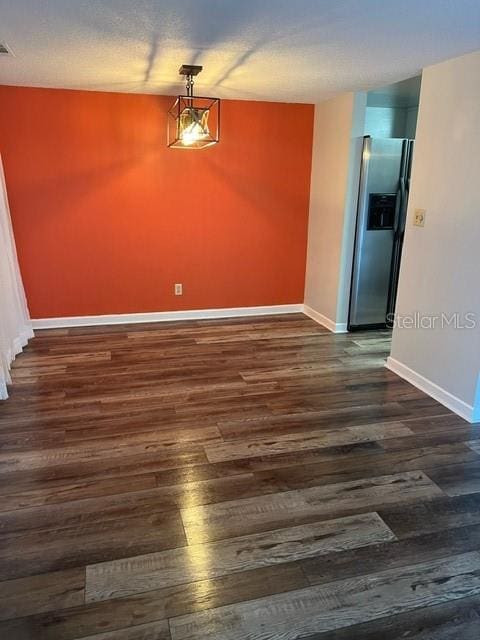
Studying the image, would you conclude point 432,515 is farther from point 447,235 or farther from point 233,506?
point 447,235

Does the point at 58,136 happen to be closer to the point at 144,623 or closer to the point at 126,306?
the point at 126,306

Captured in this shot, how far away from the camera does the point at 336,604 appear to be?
5.49ft

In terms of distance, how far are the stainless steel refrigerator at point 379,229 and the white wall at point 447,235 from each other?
3.28 feet

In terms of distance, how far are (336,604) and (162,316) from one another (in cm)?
366

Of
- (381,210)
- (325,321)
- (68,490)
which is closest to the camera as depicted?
(68,490)

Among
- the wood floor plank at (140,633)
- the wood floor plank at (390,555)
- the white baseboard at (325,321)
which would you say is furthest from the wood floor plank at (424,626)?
the white baseboard at (325,321)

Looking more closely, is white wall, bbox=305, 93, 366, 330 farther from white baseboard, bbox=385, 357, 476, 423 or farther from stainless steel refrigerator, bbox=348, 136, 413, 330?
white baseboard, bbox=385, 357, 476, 423

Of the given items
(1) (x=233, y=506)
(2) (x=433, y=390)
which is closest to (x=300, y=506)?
(1) (x=233, y=506)

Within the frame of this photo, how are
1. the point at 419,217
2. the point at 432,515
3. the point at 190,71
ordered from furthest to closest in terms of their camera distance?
the point at 419,217, the point at 190,71, the point at 432,515

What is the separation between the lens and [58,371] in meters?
3.66

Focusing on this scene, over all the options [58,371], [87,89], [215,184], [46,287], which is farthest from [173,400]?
[87,89]

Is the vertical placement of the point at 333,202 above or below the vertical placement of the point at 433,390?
above

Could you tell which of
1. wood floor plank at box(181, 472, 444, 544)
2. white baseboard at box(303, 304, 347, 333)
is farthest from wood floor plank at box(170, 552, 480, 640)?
white baseboard at box(303, 304, 347, 333)

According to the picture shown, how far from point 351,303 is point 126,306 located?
232cm
